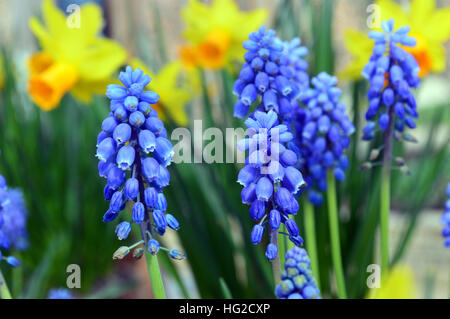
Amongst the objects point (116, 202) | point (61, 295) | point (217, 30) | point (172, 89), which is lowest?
point (61, 295)

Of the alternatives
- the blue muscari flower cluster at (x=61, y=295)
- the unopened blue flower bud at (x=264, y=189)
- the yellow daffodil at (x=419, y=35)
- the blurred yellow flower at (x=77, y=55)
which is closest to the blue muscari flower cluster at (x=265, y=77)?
the unopened blue flower bud at (x=264, y=189)

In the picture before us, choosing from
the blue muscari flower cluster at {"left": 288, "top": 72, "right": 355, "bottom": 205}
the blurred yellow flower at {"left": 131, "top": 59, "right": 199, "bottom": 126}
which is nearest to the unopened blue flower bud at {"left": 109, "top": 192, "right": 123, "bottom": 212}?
the blue muscari flower cluster at {"left": 288, "top": 72, "right": 355, "bottom": 205}

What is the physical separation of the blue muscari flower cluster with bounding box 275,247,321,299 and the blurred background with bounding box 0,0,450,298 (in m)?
0.14

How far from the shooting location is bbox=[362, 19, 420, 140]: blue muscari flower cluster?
1.91 feet

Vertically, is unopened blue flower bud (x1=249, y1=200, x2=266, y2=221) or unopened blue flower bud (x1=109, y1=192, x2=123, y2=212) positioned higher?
unopened blue flower bud (x1=109, y1=192, x2=123, y2=212)

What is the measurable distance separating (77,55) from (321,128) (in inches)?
32.6

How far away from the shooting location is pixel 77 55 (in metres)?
Answer: 1.25

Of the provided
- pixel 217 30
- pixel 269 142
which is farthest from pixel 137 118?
pixel 217 30

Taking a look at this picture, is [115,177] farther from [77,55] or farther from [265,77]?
[77,55]

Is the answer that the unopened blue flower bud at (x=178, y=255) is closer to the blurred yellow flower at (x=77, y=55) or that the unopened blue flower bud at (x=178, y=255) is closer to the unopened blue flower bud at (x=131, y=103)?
the unopened blue flower bud at (x=131, y=103)

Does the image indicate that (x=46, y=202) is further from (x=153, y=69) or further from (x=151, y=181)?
(x=151, y=181)

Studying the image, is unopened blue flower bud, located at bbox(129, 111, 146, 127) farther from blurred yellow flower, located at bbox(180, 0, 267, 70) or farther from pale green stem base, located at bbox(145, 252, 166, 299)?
blurred yellow flower, located at bbox(180, 0, 267, 70)

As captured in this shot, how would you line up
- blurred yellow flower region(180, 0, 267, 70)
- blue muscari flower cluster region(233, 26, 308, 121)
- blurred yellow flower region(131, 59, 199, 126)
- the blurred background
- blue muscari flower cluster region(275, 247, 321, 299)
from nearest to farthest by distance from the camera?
blue muscari flower cluster region(275, 247, 321, 299) → blue muscari flower cluster region(233, 26, 308, 121) → the blurred background → blurred yellow flower region(131, 59, 199, 126) → blurred yellow flower region(180, 0, 267, 70)

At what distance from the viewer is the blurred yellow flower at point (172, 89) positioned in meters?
1.14
